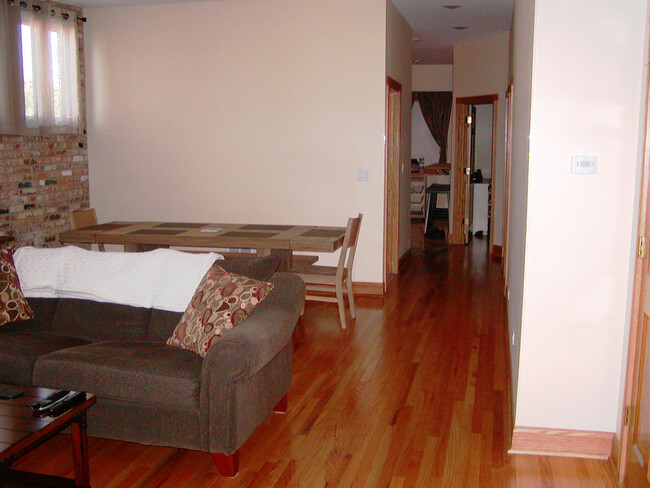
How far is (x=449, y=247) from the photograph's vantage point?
937cm

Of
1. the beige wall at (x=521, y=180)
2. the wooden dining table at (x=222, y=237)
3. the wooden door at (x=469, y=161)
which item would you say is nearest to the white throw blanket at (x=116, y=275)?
the wooden dining table at (x=222, y=237)

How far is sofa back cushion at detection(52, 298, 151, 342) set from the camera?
3566mm

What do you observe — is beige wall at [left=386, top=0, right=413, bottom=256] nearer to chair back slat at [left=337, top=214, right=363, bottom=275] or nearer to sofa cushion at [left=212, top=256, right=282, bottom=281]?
chair back slat at [left=337, top=214, right=363, bottom=275]

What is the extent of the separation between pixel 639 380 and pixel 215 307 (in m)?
1.89

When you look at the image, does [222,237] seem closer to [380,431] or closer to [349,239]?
[349,239]

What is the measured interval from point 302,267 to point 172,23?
9.78 ft

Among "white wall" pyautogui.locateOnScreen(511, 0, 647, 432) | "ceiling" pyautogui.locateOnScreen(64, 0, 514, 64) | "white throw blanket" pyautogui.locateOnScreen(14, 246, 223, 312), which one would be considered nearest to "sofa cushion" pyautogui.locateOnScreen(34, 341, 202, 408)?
"white throw blanket" pyautogui.locateOnScreen(14, 246, 223, 312)

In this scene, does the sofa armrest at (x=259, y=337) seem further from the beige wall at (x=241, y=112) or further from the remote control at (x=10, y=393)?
the beige wall at (x=241, y=112)

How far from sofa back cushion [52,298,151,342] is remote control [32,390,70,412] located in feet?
3.08

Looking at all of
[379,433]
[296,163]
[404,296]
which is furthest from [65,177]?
[379,433]

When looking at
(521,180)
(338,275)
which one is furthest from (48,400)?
(338,275)

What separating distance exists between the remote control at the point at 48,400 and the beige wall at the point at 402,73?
4594 millimetres

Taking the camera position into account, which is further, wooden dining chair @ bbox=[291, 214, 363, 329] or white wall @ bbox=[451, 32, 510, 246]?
white wall @ bbox=[451, 32, 510, 246]

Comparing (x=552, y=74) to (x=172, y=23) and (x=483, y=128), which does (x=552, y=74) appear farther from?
(x=483, y=128)
